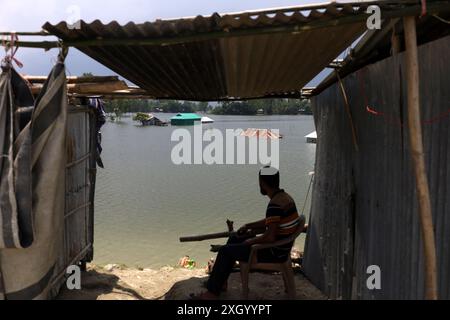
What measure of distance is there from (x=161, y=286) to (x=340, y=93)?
3270 millimetres

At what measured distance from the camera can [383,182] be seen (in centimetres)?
296

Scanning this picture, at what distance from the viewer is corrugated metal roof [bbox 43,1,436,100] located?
2.42 m

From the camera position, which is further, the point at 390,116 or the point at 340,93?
the point at 340,93

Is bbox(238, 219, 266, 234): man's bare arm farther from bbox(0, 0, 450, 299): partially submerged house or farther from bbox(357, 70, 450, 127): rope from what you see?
bbox(357, 70, 450, 127): rope

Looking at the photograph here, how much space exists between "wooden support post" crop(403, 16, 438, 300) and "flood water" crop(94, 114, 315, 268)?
5.80 m

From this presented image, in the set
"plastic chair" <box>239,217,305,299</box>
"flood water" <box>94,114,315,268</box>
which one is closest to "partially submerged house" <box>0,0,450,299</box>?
"plastic chair" <box>239,217,305,299</box>

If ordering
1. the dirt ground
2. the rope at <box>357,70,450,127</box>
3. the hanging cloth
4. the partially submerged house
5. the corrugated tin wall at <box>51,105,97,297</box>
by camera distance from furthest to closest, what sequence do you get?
1. the dirt ground
2. the corrugated tin wall at <box>51,105,97,297</box>
3. the hanging cloth
4. the partially submerged house
5. the rope at <box>357,70,450,127</box>

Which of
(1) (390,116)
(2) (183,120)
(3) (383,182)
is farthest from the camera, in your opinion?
(2) (183,120)

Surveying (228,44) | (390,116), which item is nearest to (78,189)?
(228,44)

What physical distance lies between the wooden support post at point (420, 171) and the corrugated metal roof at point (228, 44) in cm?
26

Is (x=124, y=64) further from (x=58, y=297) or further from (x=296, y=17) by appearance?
(x=58, y=297)

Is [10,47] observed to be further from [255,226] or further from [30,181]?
[255,226]
